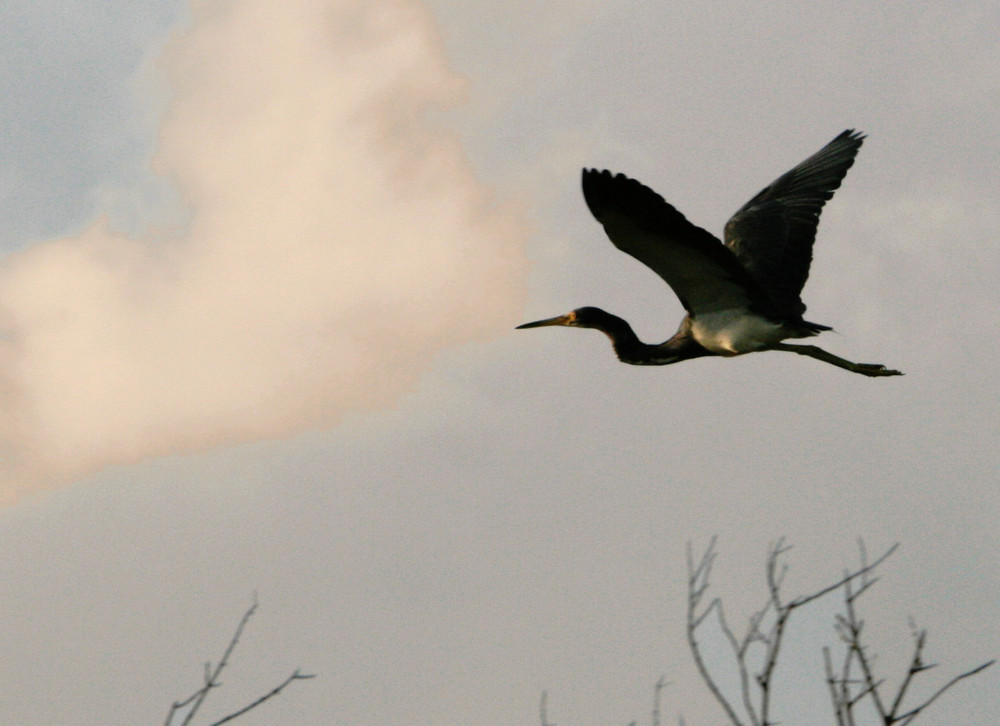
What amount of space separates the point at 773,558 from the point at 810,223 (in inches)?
364

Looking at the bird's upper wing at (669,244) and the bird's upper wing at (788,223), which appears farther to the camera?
the bird's upper wing at (788,223)

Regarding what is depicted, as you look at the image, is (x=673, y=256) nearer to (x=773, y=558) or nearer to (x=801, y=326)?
(x=801, y=326)

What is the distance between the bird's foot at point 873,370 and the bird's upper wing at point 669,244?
2389 mm

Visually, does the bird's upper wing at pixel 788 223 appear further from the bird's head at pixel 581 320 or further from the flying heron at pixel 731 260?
the bird's head at pixel 581 320

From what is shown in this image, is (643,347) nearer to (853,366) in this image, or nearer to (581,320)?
(581,320)

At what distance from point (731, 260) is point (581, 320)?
11.3 feet

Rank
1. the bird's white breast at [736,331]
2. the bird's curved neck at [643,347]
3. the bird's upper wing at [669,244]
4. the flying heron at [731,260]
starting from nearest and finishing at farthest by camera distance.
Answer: the bird's upper wing at [669,244] < the flying heron at [731,260] < the bird's white breast at [736,331] < the bird's curved neck at [643,347]

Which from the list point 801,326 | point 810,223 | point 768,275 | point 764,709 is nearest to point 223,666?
point 764,709

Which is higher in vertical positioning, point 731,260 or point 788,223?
point 788,223

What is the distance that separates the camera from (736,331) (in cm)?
1440

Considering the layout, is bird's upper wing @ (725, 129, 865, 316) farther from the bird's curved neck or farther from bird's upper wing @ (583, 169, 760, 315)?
the bird's curved neck

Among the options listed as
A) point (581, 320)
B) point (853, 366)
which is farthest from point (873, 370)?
point (581, 320)

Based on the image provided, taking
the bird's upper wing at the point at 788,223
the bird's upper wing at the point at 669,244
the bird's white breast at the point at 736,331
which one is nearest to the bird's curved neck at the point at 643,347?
the bird's white breast at the point at 736,331

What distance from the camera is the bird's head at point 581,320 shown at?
15.9 meters
